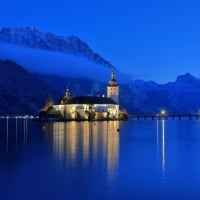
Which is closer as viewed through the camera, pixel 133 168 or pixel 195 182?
pixel 195 182

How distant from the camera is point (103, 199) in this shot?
31.9 m

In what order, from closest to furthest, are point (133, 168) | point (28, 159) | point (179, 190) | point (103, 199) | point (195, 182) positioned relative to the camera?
point (103, 199) < point (179, 190) < point (195, 182) < point (133, 168) < point (28, 159)

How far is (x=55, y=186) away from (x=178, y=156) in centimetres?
2550

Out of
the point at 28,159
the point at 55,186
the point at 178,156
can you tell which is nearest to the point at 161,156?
the point at 178,156

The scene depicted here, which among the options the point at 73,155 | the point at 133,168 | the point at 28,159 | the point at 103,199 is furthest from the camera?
the point at 73,155

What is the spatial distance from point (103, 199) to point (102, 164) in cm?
1602

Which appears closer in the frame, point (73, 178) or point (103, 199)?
point (103, 199)

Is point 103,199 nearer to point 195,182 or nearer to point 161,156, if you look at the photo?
point 195,182

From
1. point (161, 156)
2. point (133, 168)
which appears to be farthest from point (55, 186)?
point (161, 156)

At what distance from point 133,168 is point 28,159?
12.7 m

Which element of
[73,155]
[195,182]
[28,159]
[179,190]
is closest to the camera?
[179,190]

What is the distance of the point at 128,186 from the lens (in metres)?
36.4

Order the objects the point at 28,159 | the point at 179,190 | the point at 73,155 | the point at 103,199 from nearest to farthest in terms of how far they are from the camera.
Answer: the point at 103,199 → the point at 179,190 → the point at 28,159 → the point at 73,155

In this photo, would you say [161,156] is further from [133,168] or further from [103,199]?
[103,199]
